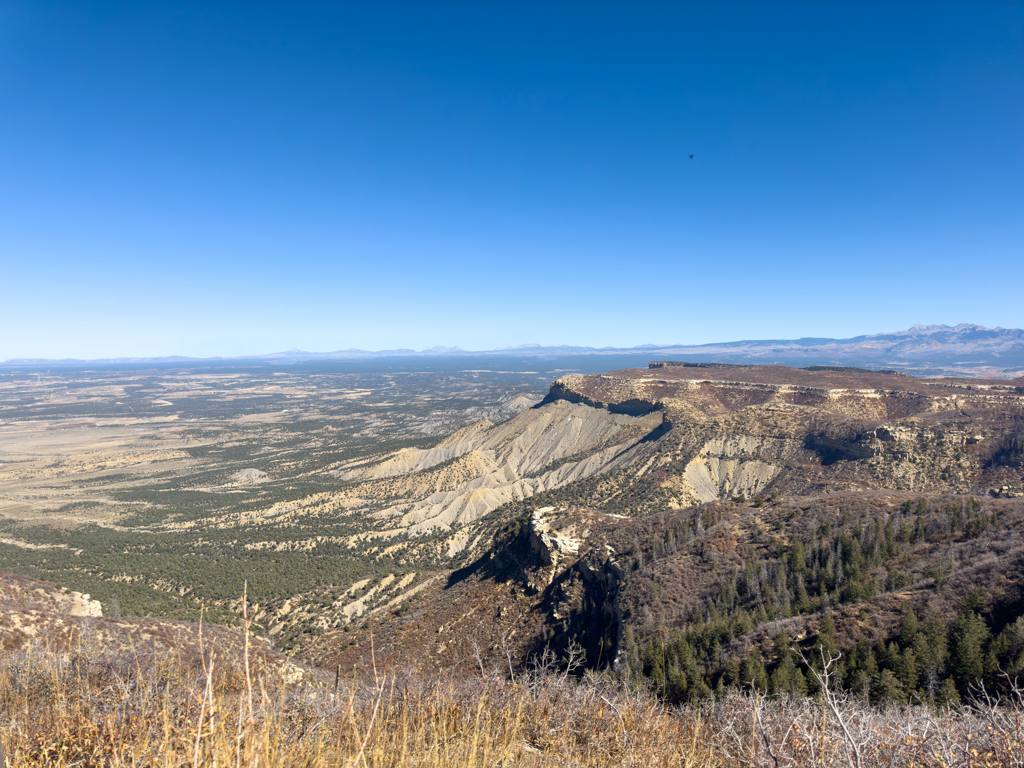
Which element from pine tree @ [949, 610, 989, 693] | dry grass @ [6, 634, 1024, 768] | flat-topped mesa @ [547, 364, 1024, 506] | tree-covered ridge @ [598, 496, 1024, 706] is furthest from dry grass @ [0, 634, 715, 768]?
flat-topped mesa @ [547, 364, 1024, 506]

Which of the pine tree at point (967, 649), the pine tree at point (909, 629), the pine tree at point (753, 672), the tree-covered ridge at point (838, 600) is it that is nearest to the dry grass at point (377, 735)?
the tree-covered ridge at point (838, 600)

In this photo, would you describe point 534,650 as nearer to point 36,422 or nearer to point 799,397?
point 799,397

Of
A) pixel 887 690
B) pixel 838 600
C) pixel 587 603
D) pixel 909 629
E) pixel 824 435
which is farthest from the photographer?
pixel 824 435

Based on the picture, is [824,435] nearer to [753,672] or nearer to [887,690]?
[753,672]

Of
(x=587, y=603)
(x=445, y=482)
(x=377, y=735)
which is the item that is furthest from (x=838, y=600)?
(x=445, y=482)

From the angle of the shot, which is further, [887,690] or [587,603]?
[587,603]

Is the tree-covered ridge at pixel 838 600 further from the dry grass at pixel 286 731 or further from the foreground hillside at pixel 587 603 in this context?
the dry grass at pixel 286 731

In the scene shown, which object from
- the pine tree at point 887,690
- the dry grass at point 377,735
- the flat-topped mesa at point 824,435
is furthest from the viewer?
the flat-topped mesa at point 824,435

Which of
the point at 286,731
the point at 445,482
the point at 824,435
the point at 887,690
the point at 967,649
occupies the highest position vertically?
the point at 286,731

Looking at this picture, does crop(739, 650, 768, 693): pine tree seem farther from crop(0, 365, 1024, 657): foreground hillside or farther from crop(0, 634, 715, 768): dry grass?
crop(0, 365, 1024, 657): foreground hillside

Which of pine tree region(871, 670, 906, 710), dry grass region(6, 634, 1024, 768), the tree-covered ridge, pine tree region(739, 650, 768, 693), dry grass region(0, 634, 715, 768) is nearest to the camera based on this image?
dry grass region(0, 634, 715, 768)

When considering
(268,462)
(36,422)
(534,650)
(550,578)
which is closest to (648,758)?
(534,650)
